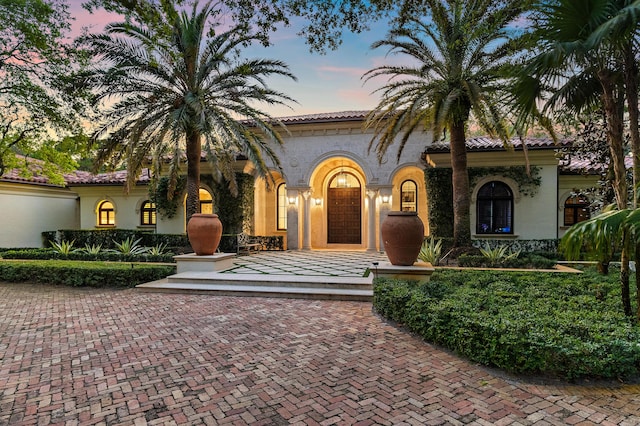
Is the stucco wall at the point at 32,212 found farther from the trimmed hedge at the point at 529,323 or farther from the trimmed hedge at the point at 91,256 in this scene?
the trimmed hedge at the point at 529,323

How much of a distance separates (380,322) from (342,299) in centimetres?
190

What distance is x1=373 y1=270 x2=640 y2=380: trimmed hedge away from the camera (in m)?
3.96

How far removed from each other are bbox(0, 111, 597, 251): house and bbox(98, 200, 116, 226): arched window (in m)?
0.06

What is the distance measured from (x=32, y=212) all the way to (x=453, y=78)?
887 inches

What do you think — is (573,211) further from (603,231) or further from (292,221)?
(603,231)

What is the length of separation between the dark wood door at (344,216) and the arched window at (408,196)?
2.44 m

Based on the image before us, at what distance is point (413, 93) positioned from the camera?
1259 cm

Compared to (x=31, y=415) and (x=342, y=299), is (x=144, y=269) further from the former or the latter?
(x=31, y=415)

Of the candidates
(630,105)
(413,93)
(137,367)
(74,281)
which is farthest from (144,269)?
(630,105)

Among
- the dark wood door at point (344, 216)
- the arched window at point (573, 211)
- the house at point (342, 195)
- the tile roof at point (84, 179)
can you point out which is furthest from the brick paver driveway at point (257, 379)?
the tile roof at point (84, 179)

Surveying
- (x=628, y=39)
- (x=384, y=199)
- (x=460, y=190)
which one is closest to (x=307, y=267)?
(x=460, y=190)

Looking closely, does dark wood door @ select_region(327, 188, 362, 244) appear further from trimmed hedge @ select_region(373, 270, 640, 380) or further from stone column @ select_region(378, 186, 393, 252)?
trimmed hedge @ select_region(373, 270, 640, 380)

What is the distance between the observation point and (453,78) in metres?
11.6

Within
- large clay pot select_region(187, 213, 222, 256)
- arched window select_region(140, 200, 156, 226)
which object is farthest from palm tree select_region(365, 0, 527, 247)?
arched window select_region(140, 200, 156, 226)
